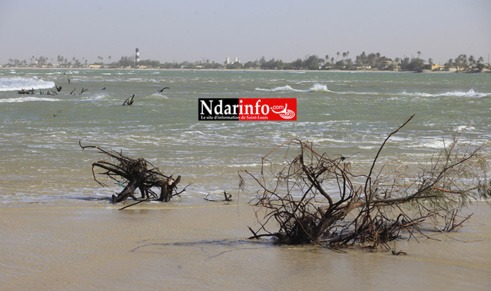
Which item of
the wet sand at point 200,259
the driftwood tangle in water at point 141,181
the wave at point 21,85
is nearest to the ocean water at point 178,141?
the driftwood tangle in water at point 141,181

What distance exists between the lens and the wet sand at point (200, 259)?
4.64 meters

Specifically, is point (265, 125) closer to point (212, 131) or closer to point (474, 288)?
point (212, 131)

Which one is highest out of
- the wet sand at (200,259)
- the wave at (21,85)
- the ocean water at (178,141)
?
the wet sand at (200,259)

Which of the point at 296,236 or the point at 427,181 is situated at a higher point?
the point at 427,181

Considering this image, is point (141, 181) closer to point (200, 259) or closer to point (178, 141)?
point (200, 259)

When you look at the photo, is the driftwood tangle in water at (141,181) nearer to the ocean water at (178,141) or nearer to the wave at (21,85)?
the ocean water at (178,141)

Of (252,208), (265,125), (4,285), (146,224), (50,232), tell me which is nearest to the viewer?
(4,285)

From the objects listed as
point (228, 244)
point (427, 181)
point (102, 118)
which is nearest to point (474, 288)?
point (427, 181)

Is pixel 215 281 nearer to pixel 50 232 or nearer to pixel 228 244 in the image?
pixel 228 244

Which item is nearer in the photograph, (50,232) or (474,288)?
(474,288)

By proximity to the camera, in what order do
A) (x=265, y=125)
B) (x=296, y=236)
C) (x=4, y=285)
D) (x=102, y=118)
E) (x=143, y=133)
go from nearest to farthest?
(x=4, y=285) < (x=296, y=236) < (x=143, y=133) < (x=265, y=125) < (x=102, y=118)

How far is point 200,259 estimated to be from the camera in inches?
206

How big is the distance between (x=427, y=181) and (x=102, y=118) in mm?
18552

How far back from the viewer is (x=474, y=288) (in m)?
4.58
